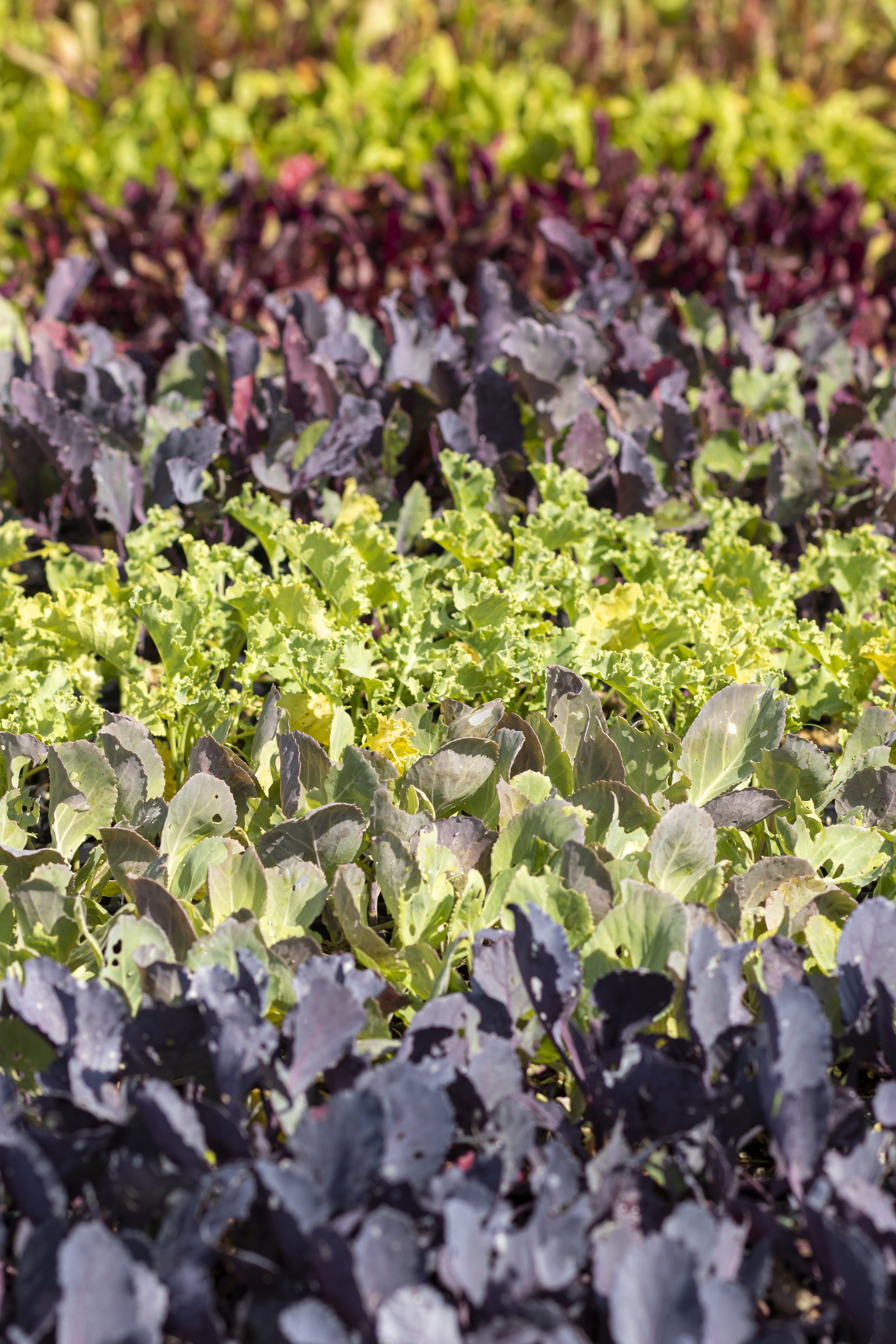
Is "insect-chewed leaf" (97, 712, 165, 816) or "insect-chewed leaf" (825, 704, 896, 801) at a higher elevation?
"insect-chewed leaf" (825, 704, 896, 801)

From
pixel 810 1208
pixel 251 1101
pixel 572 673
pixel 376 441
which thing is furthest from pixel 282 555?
pixel 810 1208

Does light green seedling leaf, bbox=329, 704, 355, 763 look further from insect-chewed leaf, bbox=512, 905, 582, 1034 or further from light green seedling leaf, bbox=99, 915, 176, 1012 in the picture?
insect-chewed leaf, bbox=512, 905, 582, 1034

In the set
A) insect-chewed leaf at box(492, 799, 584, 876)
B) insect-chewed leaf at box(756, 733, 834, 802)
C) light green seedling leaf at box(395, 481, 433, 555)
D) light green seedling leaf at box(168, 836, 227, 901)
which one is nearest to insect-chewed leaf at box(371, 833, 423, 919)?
insect-chewed leaf at box(492, 799, 584, 876)

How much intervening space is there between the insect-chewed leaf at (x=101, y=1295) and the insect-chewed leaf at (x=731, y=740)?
1271mm

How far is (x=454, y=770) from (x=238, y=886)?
43cm

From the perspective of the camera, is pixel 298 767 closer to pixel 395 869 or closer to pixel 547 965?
pixel 395 869

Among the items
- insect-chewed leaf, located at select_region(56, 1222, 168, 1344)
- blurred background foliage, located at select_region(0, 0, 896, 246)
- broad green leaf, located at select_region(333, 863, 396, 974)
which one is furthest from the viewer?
blurred background foliage, located at select_region(0, 0, 896, 246)

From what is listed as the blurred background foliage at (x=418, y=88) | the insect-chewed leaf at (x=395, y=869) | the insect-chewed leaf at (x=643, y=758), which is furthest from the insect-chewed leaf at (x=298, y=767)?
the blurred background foliage at (x=418, y=88)

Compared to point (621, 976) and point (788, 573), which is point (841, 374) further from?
point (621, 976)

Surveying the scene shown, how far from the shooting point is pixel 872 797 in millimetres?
2080

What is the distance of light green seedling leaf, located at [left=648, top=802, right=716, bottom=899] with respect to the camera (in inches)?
74.7

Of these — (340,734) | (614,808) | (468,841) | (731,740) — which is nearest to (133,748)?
(340,734)

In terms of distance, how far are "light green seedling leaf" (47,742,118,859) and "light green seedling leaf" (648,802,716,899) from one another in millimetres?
943

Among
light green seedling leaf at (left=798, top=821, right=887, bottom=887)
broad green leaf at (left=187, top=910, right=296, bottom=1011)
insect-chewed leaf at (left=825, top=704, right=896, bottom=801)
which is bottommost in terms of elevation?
broad green leaf at (left=187, top=910, right=296, bottom=1011)
